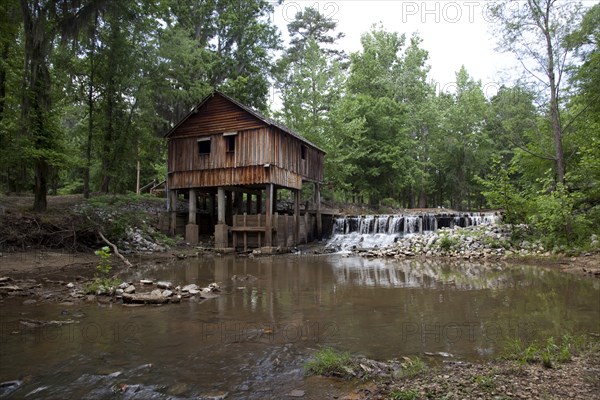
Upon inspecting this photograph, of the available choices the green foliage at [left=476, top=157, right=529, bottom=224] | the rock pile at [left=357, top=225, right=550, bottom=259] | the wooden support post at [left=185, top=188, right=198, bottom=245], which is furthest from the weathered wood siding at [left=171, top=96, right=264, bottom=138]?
the green foliage at [left=476, top=157, right=529, bottom=224]

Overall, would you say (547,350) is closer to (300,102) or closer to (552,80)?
(552,80)

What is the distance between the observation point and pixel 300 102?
3145 cm

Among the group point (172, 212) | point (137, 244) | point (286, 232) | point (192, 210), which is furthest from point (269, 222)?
point (137, 244)

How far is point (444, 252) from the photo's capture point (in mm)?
17203

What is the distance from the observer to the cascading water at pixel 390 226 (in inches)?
859

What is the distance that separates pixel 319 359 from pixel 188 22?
3246 cm

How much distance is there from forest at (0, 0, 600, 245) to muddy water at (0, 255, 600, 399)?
348 inches

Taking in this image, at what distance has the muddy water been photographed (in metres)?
3.66

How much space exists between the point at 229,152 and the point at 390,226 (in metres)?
11.3

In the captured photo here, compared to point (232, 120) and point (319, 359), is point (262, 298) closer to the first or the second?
point (319, 359)

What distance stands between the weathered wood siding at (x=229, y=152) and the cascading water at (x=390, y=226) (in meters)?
4.98

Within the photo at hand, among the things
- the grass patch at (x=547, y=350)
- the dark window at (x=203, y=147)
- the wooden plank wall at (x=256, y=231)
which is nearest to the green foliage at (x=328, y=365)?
the grass patch at (x=547, y=350)

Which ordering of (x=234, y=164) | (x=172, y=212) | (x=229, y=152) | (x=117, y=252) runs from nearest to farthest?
(x=117, y=252) < (x=234, y=164) < (x=229, y=152) < (x=172, y=212)

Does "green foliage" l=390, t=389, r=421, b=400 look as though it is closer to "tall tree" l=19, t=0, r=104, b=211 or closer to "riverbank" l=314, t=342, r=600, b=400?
"riverbank" l=314, t=342, r=600, b=400
